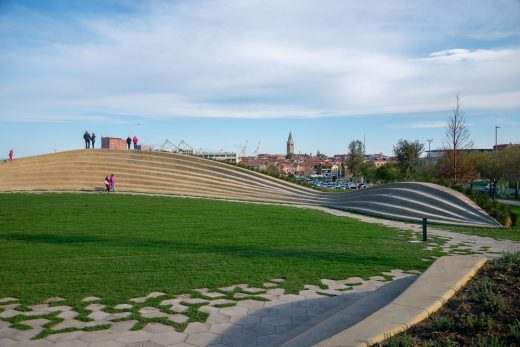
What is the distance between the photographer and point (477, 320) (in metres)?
3.66

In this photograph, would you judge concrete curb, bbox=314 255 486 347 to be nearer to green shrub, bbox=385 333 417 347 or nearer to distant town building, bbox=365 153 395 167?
green shrub, bbox=385 333 417 347

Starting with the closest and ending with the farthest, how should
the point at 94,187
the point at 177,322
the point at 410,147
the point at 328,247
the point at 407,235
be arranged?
the point at 177,322 → the point at 328,247 → the point at 407,235 → the point at 94,187 → the point at 410,147

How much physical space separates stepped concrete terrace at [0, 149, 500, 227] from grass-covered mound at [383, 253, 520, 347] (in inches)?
576

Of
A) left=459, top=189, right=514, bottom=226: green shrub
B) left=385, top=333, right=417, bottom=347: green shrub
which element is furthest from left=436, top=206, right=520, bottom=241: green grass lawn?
left=385, top=333, right=417, bottom=347: green shrub

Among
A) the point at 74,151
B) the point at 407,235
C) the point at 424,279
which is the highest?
the point at 74,151

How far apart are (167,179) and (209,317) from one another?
841 inches

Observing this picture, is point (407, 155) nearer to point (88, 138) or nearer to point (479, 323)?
point (88, 138)

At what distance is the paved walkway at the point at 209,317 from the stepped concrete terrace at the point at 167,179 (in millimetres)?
13568

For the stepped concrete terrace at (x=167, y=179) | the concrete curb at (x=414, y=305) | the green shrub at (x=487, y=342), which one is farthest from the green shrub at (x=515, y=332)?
the stepped concrete terrace at (x=167, y=179)

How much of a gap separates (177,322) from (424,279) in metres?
3.11

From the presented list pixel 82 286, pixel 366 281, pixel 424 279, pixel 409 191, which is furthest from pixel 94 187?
pixel 424 279

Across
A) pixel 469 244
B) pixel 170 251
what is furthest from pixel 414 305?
pixel 469 244

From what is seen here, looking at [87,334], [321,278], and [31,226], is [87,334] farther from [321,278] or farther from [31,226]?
[31,226]

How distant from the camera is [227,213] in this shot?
52.5ft
